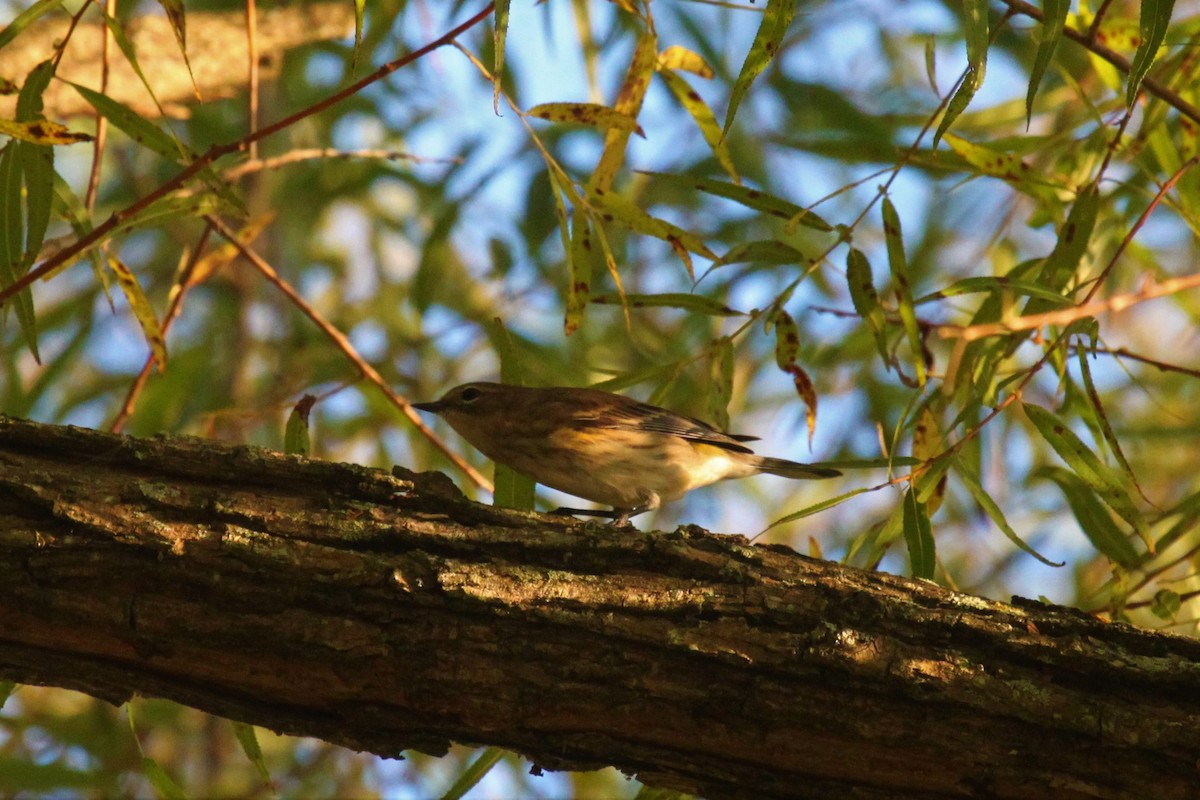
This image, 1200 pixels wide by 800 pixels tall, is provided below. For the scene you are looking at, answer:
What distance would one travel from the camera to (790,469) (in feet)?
16.0

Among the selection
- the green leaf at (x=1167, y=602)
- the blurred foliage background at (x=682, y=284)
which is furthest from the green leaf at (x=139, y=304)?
the green leaf at (x=1167, y=602)

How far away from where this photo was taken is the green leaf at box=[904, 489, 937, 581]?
305 cm

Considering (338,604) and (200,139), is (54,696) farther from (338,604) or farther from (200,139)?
(338,604)

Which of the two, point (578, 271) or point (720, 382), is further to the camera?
point (720, 382)

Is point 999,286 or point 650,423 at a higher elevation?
point 650,423

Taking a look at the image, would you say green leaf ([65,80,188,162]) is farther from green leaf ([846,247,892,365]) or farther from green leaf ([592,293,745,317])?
green leaf ([846,247,892,365])

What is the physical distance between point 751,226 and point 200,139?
286 cm

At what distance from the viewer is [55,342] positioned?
6.86 m

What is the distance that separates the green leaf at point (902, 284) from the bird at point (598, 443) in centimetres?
138

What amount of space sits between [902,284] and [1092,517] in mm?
973

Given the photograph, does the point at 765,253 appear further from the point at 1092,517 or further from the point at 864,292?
the point at 1092,517

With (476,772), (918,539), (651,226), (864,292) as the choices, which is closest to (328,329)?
(651,226)

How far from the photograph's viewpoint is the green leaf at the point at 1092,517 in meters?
3.52

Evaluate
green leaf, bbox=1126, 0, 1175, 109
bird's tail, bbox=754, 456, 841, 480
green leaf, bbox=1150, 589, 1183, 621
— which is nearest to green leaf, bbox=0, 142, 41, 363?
green leaf, bbox=1126, 0, 1175, 109
